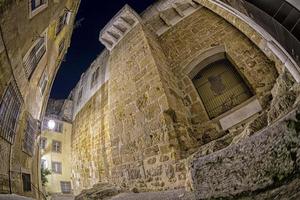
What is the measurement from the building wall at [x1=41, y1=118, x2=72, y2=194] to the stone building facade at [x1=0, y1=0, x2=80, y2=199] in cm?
517

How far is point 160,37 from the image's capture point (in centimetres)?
814

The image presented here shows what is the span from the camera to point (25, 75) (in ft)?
22.0

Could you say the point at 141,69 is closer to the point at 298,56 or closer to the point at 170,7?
the point at 170,7

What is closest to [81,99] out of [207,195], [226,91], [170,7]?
[170,7]

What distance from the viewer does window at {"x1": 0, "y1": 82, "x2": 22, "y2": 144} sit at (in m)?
5.54

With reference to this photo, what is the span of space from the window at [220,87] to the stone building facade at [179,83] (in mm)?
31

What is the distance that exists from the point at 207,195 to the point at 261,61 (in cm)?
551

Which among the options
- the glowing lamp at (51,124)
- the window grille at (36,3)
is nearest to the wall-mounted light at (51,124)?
Result: the glowing lamp at (51,124)

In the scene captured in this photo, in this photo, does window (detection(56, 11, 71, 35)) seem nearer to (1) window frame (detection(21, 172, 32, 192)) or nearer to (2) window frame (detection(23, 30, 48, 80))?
(2) window frame (detection(23, 30, 48, 80))

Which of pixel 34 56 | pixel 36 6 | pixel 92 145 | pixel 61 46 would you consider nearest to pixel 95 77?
pixel 61 46

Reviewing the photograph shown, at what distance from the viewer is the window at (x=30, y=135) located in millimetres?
7652

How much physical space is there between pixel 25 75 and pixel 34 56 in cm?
77

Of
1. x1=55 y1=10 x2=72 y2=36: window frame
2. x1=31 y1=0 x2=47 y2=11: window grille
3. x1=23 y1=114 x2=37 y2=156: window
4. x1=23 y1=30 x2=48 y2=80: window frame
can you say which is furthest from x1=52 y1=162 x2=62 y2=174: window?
x1=31 y1=0 x2=47 y2=11: window grille

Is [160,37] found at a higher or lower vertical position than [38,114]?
higher
